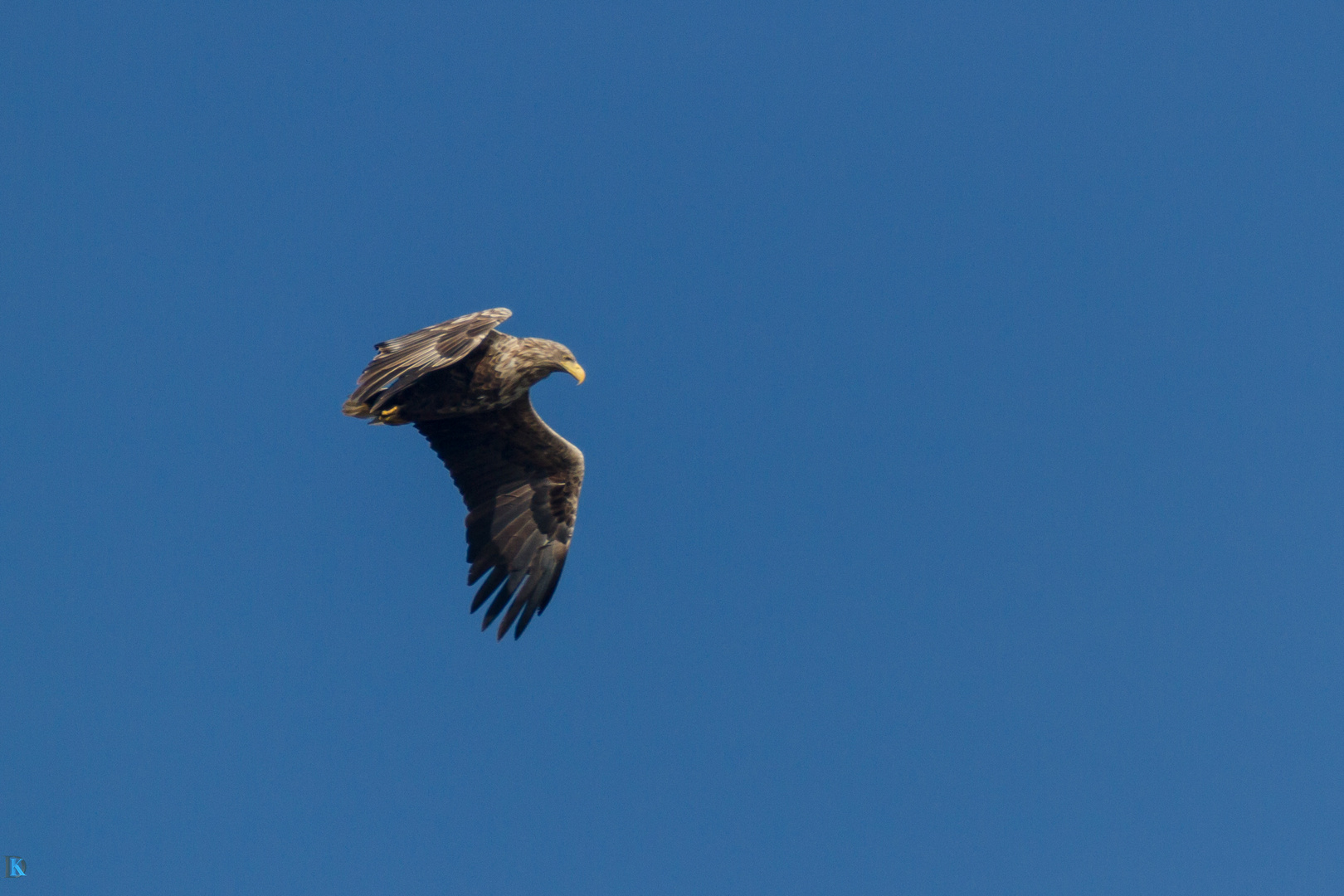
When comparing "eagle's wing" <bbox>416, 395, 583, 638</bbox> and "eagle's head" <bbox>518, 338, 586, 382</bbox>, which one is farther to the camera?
"eagle's wing" <bbox>416, 395, 583, 638</bbox>

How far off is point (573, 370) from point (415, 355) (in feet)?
5.04

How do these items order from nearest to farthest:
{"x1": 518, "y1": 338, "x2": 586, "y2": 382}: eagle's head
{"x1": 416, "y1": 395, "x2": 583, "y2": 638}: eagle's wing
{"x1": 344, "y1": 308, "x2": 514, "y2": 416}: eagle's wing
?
{"x1": 344, "y1": 308, "x2": 514, "y2": 416}: eagle's wing < {"x1": 518, "y1": 338, "x2": 586, "y2": 382}: eagle's head < {"x1": 416, "y1": 395, "x2": 583, "y2": 638}: eagle's wing

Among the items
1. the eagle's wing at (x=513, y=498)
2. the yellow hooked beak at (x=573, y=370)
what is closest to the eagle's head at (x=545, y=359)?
the yellow hooked beak at (x=573, y=370)

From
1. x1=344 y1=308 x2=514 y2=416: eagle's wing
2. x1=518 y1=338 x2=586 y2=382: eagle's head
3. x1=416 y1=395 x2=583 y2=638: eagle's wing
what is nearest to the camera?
x1=344 y1=308 x2=514 y2=416: eagle's wing

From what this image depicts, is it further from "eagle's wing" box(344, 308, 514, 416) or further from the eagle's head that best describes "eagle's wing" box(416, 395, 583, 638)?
"eagle's wing" box(344, 308, 514, 416)

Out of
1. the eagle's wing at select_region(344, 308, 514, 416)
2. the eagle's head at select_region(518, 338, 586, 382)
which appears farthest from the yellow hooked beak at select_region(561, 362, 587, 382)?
the eagle's wing at select_region(344, 308, 514, 416)

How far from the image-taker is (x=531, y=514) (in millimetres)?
12789

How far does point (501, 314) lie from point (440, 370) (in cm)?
78

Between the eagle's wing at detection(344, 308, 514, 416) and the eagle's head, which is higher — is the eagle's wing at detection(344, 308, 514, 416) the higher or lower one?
the lower one

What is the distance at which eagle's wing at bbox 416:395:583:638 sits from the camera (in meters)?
12.5

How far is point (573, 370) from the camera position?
11469 mm

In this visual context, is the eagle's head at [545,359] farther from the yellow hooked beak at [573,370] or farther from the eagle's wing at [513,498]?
the eagle's wing at [513,498]

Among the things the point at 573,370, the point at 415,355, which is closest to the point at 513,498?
the point at 573,370

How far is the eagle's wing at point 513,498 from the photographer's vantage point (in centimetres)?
1248
